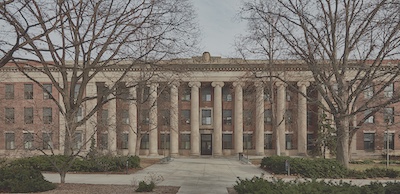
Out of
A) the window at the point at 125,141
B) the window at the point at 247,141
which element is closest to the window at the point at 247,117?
the window at the point at 247,141

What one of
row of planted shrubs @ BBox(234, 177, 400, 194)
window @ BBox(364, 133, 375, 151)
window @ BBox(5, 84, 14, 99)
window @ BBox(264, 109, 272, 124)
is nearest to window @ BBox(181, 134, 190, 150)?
window @ BBox(264, 109, 272, 124)

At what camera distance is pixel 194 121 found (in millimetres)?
47625

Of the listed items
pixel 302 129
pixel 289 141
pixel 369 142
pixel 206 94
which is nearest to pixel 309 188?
pixel 302 129

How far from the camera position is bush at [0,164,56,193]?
46.0 feet

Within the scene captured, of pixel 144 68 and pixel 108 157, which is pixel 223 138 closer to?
pixel 144 68

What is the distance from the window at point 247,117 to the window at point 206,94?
5.36 meters

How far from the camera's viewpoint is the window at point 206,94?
50.7m

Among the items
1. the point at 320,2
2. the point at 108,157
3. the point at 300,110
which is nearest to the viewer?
the point at 320,2

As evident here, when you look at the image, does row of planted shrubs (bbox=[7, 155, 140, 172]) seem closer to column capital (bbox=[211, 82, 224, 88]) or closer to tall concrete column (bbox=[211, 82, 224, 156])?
tall concrete column (bbox=[211, 82, 224, 156])

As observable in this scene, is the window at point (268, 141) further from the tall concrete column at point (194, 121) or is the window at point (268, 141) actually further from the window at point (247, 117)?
the tall concrete column at point (194, 121)

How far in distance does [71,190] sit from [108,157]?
11152 millimetres

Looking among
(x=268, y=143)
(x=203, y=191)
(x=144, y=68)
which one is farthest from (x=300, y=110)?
(x=203, y=191)

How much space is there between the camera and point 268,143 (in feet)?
161

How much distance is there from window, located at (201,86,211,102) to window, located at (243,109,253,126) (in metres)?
5.36
